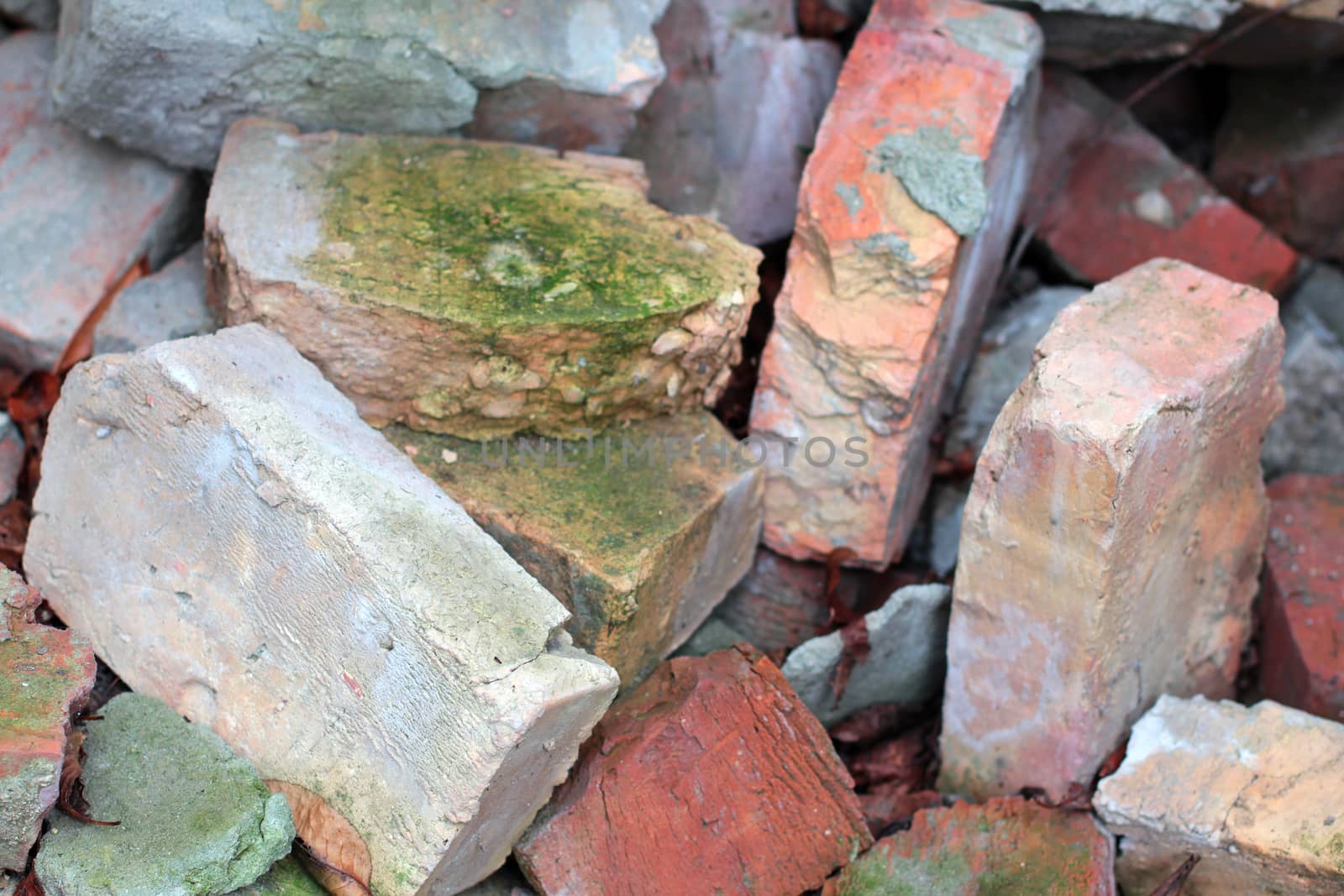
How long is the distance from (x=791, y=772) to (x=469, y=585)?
0.71 m

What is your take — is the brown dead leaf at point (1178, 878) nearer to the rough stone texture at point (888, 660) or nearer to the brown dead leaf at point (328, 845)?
the rough stone texture at point (888, 660)

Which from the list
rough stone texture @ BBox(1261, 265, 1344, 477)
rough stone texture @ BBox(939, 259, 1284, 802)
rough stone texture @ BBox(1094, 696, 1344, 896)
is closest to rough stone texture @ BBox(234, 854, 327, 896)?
rough stone texture @ BBox(939, 259, 1284, 802)

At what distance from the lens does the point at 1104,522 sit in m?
2.00

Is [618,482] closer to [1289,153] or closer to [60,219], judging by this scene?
[60,219]

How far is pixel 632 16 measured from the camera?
2.64 metres

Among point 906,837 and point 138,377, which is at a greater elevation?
point 138,377

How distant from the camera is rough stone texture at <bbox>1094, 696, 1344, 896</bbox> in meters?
2.02

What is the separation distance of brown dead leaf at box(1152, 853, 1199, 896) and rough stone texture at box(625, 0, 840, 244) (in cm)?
164

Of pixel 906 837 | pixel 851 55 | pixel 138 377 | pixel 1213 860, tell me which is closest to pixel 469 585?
pixel 138 377

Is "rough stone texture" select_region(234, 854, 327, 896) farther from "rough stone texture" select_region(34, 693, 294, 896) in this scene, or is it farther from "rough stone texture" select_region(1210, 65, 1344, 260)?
"rough stone texture" select_region(1210, 65, 1344, 260)

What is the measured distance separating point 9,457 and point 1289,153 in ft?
10.9

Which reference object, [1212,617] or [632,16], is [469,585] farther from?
Result: [1212,617]

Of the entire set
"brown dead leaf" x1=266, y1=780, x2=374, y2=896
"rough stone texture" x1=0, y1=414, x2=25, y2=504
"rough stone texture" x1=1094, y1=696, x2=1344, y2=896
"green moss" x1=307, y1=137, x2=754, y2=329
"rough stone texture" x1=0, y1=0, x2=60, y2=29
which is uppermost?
"rough stone texture" x1=0, y1=0, x2=60, y2=29

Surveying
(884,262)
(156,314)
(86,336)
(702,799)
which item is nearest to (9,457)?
(86,336)
